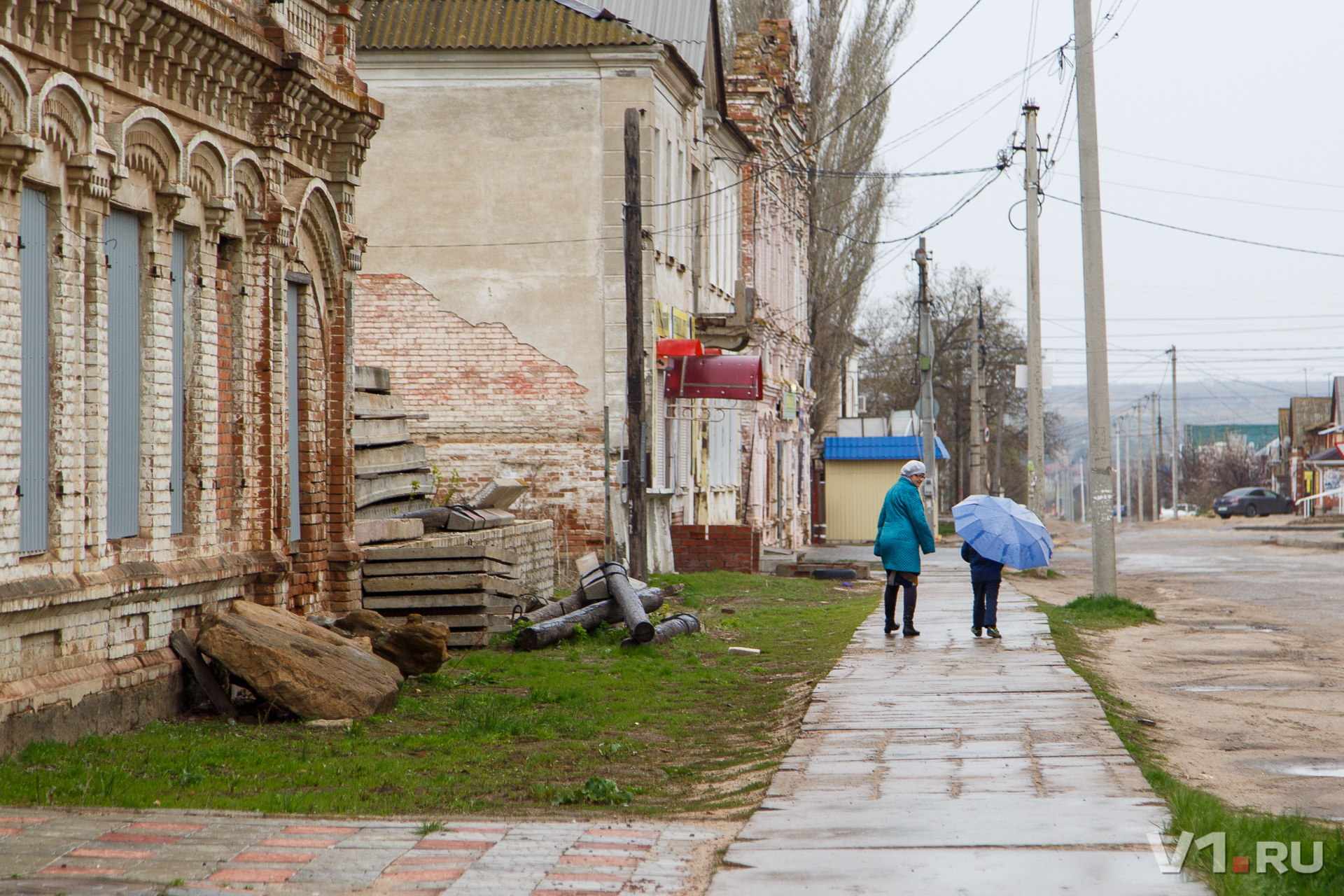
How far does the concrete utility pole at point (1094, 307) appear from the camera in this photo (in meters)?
18.4

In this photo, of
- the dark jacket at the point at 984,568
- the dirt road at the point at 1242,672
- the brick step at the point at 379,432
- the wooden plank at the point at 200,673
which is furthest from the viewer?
the brick step at the point at 379,432

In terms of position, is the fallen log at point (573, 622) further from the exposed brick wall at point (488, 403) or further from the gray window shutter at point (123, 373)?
the exposed brick wall at point (488, 403)

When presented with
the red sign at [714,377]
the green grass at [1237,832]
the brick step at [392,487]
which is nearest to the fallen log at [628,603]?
the brick step at [392,487]

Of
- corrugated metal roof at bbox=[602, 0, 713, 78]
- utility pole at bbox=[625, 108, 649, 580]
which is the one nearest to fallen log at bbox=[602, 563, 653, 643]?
utility pole at bbox=[625, 108, 649, 580]

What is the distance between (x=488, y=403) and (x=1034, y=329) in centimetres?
1317

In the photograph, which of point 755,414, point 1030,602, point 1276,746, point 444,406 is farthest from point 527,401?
point 1276,746

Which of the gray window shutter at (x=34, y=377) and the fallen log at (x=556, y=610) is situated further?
the fallen log at (x=556, y=610)

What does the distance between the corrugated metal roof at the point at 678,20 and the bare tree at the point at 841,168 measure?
1145 centimetres

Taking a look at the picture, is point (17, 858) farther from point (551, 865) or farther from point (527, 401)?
point (527, 401)

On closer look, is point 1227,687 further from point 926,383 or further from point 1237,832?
point 926,383

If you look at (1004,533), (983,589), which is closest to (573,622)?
(983,589)

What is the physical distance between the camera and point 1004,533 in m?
13.3

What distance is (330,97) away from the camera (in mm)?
11695

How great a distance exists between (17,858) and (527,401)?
16.6 meters
